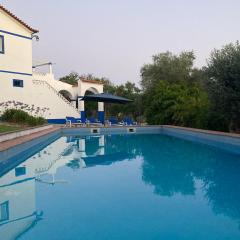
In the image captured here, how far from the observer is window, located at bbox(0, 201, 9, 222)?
14.9 feet

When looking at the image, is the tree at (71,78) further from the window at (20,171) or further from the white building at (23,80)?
the window at (20,171)

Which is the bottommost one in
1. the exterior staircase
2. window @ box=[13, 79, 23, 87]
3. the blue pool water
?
the blue pool water

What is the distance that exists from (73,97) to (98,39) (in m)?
5.43

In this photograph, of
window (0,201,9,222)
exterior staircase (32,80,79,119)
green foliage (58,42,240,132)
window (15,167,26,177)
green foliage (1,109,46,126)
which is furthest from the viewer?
exterior staircase (32,80,79,119)

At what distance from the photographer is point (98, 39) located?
2692 centimetres

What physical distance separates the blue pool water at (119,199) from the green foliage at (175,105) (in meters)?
9.73

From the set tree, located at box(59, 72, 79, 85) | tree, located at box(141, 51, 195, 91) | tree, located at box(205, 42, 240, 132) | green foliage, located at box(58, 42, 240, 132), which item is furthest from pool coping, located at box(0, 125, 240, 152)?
tree, located at box(59, 72, 79, 85)

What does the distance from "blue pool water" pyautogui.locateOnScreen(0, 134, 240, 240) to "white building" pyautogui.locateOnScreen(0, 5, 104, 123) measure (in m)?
11.2

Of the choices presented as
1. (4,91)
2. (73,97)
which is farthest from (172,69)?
(4,91)

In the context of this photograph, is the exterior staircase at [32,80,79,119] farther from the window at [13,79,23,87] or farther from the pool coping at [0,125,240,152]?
the pool coping at [0,125,240,152]

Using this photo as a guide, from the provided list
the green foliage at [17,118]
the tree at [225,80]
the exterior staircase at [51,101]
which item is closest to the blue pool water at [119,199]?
the tree at [225,80]

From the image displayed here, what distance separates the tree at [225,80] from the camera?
12625 mm

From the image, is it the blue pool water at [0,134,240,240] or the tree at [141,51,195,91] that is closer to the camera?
the blue pool water at [0,134,240,240]

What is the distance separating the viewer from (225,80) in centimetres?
1302
